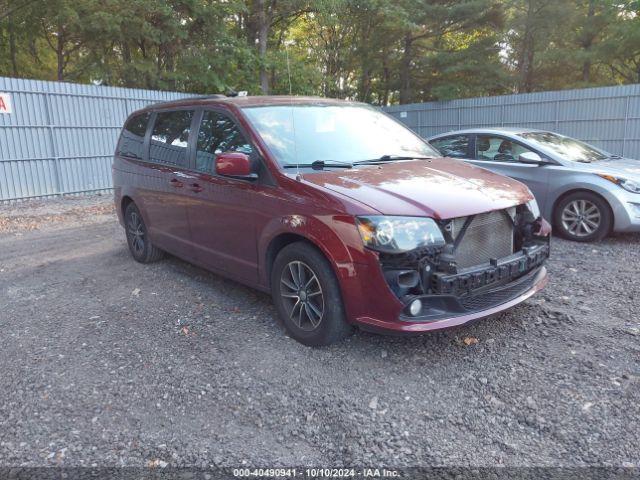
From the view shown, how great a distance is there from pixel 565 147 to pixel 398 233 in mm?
5261

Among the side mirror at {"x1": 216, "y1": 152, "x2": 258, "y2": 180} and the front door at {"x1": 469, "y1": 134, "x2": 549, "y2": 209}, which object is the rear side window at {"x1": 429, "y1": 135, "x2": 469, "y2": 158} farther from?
the side mirror at {"x1": 216, "y1": 152, "x2": 258, "y2": 180}

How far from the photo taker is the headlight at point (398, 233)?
10.1 ft

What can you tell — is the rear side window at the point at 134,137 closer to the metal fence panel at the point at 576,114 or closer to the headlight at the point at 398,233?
the headlight at the point at 398,233

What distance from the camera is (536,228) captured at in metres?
3.88

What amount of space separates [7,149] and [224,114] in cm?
919

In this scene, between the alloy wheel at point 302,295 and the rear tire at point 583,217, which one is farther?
the rear tire at point 583,217

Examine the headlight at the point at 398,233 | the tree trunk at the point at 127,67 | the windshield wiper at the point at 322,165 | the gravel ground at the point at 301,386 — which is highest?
the tree trunk at the point at 127,67

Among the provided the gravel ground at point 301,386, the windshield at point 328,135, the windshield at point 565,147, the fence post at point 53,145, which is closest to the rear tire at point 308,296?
the gravel ground at point 301,386

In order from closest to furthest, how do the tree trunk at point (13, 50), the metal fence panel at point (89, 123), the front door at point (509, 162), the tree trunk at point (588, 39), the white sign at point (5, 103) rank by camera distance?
the front door at point (509, 162), the white sign at point (5, 103), the metal fence panel at point (89, 123), the tree trunk at point (588, 39), the tree trunk at point (13, 50)

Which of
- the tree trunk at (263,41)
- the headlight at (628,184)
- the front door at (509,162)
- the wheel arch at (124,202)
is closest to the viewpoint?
the wheel arch at (124,202)

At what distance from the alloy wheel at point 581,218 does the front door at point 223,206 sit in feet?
14.9

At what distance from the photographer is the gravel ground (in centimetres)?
257

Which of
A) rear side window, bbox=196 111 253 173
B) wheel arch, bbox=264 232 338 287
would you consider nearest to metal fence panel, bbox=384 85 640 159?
rear side window, bbox=196 111 253 173

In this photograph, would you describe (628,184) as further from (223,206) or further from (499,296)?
(223,206)
